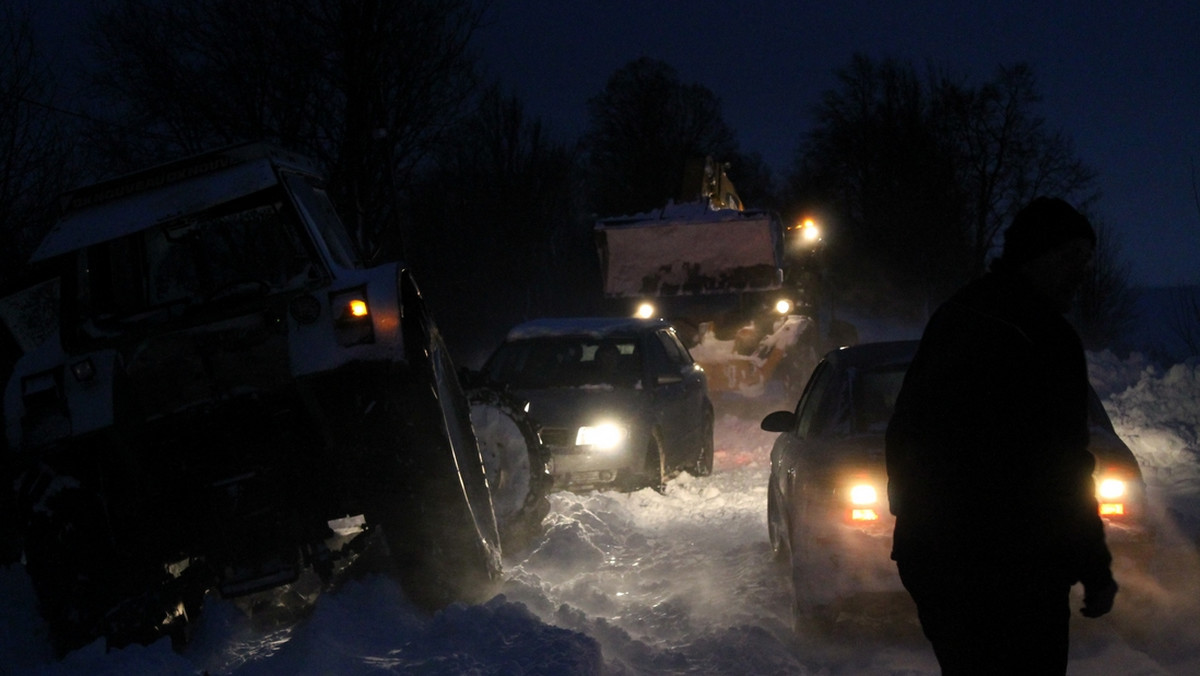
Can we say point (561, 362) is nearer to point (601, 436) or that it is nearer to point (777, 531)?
point (601, 436)

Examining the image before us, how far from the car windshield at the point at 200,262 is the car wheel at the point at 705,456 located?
6.07 m

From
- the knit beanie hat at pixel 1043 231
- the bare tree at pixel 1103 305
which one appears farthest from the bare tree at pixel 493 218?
the knit beanie hat at pixel 1043 231

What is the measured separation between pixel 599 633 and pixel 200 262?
116 inches

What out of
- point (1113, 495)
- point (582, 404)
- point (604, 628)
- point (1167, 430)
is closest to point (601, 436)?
point (582, 404)

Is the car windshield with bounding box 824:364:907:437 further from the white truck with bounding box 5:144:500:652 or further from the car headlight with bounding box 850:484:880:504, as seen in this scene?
the white truck with bounding box 5:144:500:652

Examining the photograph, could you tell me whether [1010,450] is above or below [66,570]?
above

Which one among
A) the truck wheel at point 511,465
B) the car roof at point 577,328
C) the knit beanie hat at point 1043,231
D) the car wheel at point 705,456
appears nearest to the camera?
the knit beanie hat at point 1043,231

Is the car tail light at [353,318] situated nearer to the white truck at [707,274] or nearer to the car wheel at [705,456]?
A: the car wheel at [705,456]

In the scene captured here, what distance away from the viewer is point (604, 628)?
5.52 metres

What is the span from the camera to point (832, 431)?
5.53m

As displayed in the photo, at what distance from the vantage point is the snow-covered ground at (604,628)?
4.64 meters

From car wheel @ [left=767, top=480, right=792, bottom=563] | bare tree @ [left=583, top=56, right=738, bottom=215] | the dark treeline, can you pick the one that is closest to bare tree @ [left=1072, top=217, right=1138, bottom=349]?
the dark treeline

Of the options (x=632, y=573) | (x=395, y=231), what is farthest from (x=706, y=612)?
(x=395, y=231)

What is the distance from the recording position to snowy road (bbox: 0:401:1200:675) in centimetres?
462
